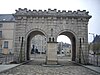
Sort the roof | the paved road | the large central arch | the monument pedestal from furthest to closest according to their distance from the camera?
1. the roof
2. the large central arch
3. the monument pedestal
4. the paved road

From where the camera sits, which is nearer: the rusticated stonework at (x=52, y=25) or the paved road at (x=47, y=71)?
the paved road at (x=47, y=71)

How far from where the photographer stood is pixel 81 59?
22.2 meters

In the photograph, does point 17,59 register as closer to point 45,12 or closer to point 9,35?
point 45,12

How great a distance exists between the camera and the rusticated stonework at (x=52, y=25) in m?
22.6

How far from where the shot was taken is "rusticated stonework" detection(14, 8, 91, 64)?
22625 millimetres

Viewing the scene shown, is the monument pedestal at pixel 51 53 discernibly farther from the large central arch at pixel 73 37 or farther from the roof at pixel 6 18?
the roof at pixel 6 18

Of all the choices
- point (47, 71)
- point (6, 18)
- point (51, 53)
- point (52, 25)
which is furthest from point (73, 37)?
point (6, 18)

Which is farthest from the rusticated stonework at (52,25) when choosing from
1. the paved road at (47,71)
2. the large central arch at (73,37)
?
the paved road at (47,71)

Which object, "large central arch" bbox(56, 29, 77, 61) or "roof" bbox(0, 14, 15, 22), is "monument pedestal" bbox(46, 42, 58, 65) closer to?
"large central arch" bbox(56, 29, 77, 61)

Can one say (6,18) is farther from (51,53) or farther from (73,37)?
(51,53)

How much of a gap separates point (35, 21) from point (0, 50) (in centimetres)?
2693

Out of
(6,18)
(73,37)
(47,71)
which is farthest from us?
(6,18)

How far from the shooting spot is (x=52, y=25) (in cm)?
2275


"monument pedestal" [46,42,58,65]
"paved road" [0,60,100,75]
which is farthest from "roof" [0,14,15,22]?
"paved road" [0,60,100,75]
